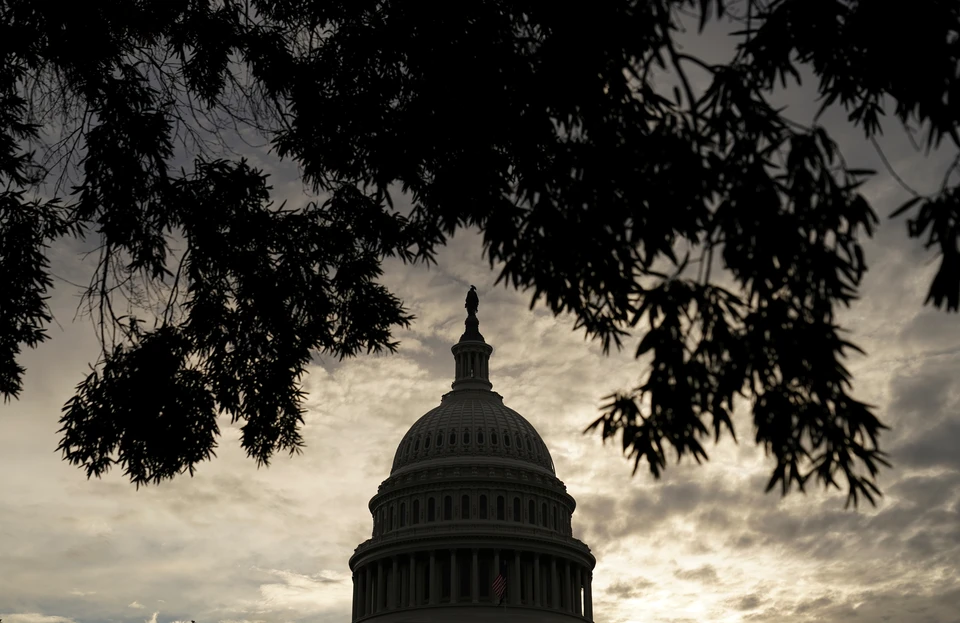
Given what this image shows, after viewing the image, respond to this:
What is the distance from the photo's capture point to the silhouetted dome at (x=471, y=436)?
112938 millimetres

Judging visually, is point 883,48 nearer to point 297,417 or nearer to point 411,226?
point 411,226

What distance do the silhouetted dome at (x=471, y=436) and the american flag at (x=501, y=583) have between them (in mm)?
13471

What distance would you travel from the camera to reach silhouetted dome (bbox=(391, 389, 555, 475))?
112938mm

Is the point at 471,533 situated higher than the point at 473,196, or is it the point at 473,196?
the point at 471,533

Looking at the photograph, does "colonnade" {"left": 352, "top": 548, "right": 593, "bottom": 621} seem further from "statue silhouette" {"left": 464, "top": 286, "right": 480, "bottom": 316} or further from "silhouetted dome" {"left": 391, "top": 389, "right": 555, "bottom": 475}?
"statue silhouette" {"left": 464, "top": 286, "right": 480, "bottom": 316}

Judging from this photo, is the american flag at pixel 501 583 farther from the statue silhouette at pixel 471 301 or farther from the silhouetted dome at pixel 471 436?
the statue silhouette at pixel 471 301

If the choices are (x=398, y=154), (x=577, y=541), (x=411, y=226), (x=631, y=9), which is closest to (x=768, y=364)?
(x=631, y=9)

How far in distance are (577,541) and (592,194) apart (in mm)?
102559

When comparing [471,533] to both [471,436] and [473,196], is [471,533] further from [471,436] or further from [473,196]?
[473,196]

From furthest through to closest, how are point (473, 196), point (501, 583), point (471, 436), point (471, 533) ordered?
1. point (471, 436)
2. point (471, 533)
3. point (501, 583)
4. point (473, 196)

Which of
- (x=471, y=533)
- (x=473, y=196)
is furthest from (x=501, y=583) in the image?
(x=473, y=196)

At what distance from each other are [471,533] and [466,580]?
4982 millimetres

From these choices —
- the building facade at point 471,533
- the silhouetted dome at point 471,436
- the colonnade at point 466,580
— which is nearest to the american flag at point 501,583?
the building facade at point 471,533

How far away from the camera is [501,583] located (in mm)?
95812
